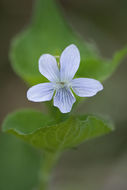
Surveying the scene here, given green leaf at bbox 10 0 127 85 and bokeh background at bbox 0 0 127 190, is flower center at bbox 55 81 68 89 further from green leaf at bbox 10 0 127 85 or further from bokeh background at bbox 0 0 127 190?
bokeh background at bbox 0 0 127 190

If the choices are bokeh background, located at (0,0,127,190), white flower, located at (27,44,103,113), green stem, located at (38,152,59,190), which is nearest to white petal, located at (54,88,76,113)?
white flower, located at (27,44,103,113)

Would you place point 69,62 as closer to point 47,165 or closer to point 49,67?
point 49,67

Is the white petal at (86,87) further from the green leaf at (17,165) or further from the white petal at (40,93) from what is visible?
the green leaf at (17,165)

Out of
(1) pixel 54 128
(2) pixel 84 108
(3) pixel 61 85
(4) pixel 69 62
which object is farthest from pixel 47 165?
(2) pixel 84 108

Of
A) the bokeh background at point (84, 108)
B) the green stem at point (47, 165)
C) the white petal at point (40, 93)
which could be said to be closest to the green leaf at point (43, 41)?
the bokeh background at point (84, 108)

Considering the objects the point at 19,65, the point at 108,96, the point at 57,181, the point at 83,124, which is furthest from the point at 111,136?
the point at 83,124

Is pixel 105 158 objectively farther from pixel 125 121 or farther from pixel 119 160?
pixel 125 121
